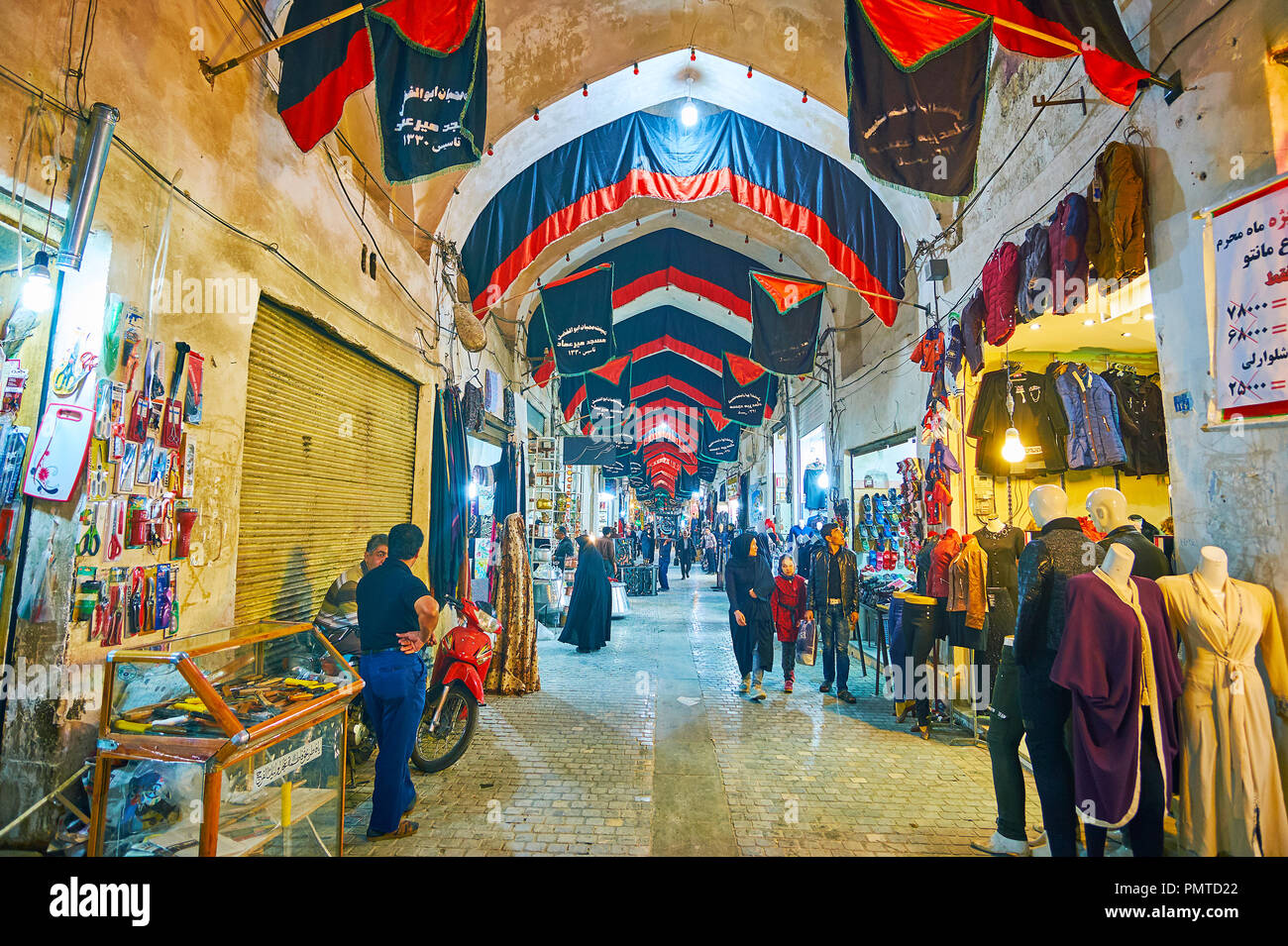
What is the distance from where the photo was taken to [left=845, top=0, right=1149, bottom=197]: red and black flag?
401 centimetres

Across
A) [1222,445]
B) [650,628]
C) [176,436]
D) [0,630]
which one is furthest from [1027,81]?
[650,628]

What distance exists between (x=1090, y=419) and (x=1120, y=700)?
138 inches

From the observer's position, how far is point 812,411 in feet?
41.9

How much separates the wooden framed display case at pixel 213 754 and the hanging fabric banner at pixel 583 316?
7.04 metres

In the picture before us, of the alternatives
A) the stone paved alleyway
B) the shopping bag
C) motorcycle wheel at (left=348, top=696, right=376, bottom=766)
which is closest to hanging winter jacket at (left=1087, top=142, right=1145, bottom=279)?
the stone paved alleyway

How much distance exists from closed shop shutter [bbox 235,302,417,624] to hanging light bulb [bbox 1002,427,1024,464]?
6.27 meters

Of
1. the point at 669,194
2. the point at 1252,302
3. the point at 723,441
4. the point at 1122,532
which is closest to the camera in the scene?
the point at 1252,302

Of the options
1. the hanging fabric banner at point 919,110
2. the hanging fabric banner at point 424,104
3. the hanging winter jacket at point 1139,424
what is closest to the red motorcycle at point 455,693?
the hanging fabric banner at point 424,104

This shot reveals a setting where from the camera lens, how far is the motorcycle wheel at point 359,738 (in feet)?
13.8

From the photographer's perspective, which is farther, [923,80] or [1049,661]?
[923,80]

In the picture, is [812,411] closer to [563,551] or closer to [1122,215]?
[563,551]

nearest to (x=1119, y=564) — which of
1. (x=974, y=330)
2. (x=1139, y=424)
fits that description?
(x=974, y=330)

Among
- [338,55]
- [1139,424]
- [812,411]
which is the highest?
[338,55]
